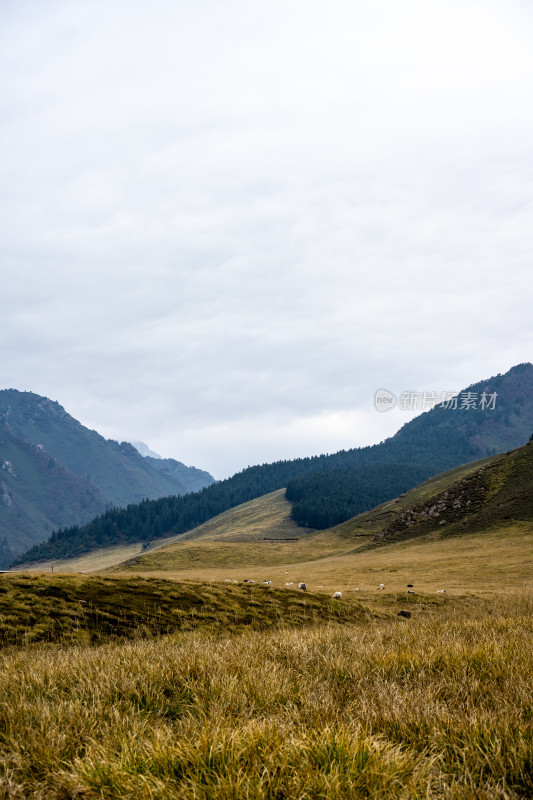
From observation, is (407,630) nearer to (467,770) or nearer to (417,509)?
(467,770)

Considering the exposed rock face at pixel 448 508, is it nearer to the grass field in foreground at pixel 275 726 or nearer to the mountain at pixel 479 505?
the mountain at pixel 479 505

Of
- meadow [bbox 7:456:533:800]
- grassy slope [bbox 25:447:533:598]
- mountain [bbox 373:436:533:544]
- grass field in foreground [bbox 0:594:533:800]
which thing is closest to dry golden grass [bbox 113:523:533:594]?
grassy slope [bbox 25:447:533:598]

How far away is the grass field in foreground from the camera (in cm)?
297

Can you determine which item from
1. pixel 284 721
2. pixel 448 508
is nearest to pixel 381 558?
pixel 448 508

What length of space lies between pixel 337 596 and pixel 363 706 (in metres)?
28.2

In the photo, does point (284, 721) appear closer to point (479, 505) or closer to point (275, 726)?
point (275, 726)

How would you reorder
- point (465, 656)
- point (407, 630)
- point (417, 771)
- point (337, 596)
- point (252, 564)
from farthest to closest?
point (252, 564) → point (337, 596) → point (407, 630) → point (465, 656) → point (417, 771)

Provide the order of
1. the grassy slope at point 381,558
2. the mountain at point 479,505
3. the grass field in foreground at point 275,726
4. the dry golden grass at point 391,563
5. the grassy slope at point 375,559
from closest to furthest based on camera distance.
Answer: the grass field in foreground at point 275,726
the dry golden grass at point 391,563
the grassy slope at point 375,559
the grassy slope at point 381,558
the mountain at point 479,505

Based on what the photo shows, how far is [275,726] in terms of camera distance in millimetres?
3635

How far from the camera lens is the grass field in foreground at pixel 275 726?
297 centimetres

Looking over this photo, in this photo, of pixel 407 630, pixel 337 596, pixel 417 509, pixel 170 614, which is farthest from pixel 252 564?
pixel 407 630

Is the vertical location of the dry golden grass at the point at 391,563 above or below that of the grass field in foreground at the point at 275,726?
below

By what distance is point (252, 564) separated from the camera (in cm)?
11869

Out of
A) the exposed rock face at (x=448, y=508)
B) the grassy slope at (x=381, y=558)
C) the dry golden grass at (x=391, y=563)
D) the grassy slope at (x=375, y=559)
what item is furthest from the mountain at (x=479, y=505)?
the dry golden grass at (x=391, y=563)
